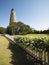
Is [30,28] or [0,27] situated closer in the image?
[30,28]

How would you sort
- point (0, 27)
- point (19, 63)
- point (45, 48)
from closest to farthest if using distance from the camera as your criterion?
point (45, 48), point (19, 63), point (0, 27)

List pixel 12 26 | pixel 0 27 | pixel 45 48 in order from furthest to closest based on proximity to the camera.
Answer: pixel 0 27 → pixel 12 26 → pixel 45 48

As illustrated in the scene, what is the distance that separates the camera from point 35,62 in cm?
938

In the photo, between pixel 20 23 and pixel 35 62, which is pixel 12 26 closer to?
pixel 20 23

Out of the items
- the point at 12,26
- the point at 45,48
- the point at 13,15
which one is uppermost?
the point at 13,15

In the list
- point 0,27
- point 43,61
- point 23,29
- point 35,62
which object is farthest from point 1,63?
point 0,27

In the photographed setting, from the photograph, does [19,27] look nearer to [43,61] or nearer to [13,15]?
[13,15]

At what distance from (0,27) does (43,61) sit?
119365 mm

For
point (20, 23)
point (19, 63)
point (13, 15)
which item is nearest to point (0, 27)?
point (13, 15)

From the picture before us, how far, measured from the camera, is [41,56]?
29.6 feet

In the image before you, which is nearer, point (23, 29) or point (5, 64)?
point (5, 64)

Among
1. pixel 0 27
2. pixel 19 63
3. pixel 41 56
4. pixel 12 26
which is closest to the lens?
pixel 41 56

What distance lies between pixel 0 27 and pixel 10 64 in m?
118

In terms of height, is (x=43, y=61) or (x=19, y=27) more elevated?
(x=19, y=27)
